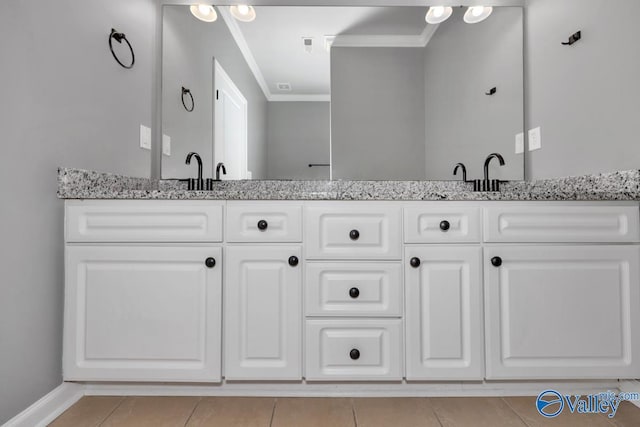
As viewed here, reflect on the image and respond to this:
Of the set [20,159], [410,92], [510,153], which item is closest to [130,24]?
[20,159]

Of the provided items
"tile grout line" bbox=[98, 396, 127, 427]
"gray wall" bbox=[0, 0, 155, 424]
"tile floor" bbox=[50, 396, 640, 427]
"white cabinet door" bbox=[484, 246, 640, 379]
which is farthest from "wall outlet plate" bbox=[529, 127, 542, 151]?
"tile grout line" bbox=[98, 396, 127, 427]

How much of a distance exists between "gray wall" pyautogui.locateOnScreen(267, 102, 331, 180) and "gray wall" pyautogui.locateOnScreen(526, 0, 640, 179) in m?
1.04

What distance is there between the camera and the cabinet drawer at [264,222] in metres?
1.25

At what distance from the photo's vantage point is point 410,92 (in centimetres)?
183

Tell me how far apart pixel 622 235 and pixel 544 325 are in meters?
0.43

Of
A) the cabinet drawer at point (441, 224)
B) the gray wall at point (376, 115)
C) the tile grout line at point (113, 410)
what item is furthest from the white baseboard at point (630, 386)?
the tile grout line at point (113, 410)

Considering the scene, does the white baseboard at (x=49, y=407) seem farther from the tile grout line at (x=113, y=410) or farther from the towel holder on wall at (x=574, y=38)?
the towel holder on wall at (x=574, y=38)

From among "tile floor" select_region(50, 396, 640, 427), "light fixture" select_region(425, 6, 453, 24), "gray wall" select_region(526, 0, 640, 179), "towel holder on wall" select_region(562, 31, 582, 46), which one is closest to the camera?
"tile floor" select_region(50, 396, 640, 427)

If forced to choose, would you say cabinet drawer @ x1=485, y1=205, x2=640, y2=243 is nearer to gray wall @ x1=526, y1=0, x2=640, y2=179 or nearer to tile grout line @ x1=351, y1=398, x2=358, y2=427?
gray wall @ x1=526, y1=0, x2=640, y2=179

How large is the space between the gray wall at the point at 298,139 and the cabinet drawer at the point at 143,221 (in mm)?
631

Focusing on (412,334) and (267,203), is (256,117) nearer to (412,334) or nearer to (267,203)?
(267,203)

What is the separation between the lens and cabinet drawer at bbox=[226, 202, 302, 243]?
125cm

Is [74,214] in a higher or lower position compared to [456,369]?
higher

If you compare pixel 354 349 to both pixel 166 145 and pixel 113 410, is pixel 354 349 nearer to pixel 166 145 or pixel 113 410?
pixel 113 410
